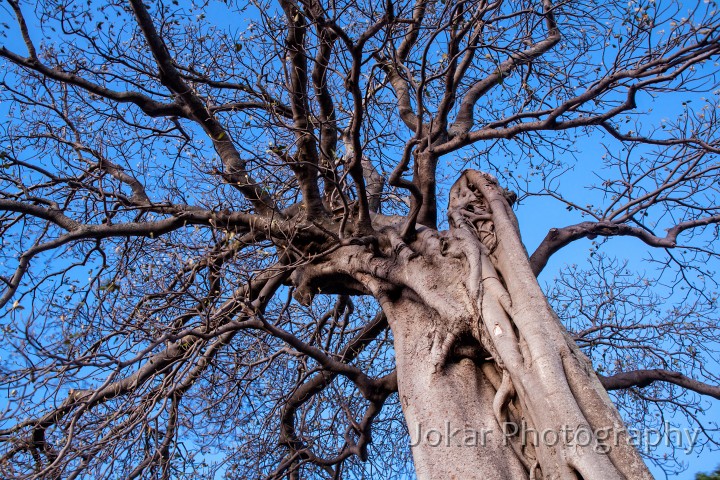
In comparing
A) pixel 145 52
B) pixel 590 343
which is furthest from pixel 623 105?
pixel 145 52

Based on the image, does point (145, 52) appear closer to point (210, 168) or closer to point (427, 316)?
point (210, 168)

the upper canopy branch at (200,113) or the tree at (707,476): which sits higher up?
the upper canopy branch at (200,113)

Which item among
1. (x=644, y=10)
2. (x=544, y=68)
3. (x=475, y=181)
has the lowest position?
(x=475, y=181)

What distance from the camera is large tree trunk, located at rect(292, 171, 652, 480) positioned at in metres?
3.32

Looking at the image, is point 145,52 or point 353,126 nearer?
point 353,126

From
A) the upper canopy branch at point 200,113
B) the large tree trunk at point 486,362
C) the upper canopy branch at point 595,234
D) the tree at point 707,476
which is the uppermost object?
the upper canopy branch at point 200,113

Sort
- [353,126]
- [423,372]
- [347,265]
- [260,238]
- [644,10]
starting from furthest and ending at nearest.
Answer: [260,238], [347,265], [644,10], [353,126], [423,372]

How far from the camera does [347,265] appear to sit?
5535 mm

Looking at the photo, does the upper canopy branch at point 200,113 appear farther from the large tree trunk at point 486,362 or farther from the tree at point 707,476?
the tree at point 707,476

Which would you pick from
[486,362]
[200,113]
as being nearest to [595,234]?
[486,362]

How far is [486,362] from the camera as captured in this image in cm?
434

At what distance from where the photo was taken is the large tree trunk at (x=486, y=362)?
3324 millimetres

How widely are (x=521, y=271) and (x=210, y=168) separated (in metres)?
3.06

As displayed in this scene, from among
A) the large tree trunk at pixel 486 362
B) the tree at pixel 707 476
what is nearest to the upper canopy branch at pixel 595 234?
the large tree trunk at pixel 486 362
